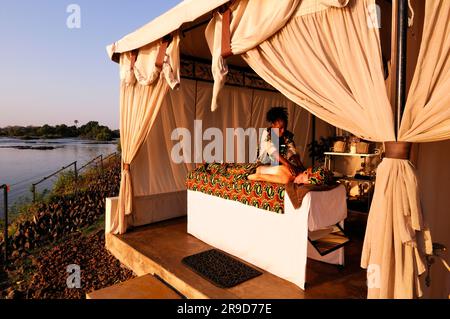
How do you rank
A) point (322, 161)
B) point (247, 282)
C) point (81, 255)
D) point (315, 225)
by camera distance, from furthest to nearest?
point (322, 161) → point (81, 255) → point (247, 282) → point (315, 225)

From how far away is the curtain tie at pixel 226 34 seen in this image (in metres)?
2.39

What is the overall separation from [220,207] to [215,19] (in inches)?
75.4

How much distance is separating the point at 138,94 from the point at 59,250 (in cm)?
231

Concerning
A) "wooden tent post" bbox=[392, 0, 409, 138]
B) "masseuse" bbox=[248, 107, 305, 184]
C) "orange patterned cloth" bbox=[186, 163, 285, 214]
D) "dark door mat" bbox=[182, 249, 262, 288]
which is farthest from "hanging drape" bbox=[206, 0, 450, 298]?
"dark door mat" bbox=[182, 249, 262, 288]

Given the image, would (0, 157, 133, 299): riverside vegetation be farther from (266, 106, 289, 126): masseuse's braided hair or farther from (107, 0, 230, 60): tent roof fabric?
(107, 0, 230, 60): tent roof fabric

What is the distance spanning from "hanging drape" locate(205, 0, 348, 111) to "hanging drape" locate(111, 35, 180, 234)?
665 mm

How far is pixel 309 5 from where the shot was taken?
1.92 metres

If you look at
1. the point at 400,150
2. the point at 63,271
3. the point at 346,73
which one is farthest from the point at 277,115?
the point at 63,271

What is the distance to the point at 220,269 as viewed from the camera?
2.69m

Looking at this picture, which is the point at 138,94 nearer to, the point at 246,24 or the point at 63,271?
the point at 246,24

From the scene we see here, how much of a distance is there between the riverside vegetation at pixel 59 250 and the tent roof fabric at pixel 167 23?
2.66 m
